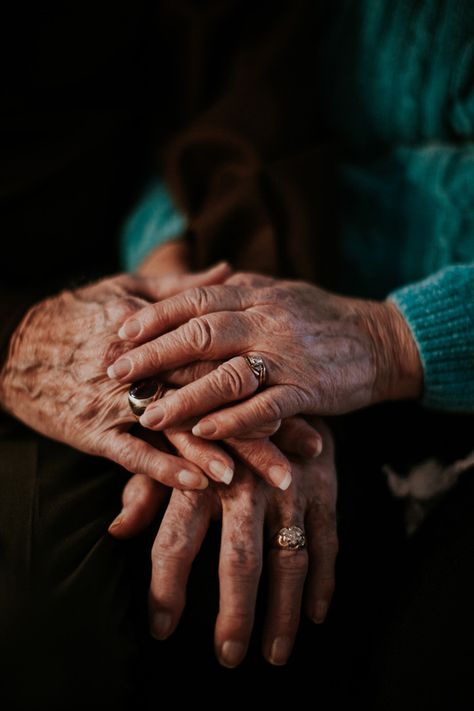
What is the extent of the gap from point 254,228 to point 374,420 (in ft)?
1.34

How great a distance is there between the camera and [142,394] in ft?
2.40

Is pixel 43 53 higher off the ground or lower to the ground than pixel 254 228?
higher

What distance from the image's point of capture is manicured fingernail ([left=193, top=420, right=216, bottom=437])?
69cm

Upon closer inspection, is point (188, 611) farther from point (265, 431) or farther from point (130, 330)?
point (130, 330)

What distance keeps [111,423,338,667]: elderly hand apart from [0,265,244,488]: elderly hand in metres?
0.04

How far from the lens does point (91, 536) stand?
70cm

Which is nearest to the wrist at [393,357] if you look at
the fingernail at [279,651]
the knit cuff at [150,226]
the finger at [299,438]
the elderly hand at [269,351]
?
the elderly hand at [269,351]

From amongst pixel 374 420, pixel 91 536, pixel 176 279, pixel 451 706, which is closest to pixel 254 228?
pixel 176 279

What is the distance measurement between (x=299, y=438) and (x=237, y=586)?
191 mm

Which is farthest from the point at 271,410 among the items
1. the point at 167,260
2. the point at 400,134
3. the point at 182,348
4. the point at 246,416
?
the point at 400,134

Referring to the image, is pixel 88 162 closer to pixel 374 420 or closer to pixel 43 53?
pixel 43 53

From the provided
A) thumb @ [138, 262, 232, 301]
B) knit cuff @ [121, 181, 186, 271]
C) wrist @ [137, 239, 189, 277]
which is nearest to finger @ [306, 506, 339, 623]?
thumb @ [138, 262, 232, 301]

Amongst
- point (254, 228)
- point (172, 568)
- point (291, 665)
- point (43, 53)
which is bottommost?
point (291, 665)

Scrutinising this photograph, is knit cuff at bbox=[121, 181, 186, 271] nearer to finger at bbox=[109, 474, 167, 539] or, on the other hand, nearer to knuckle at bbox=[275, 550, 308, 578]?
finger at bbox=[109, 474, 167, 539]
